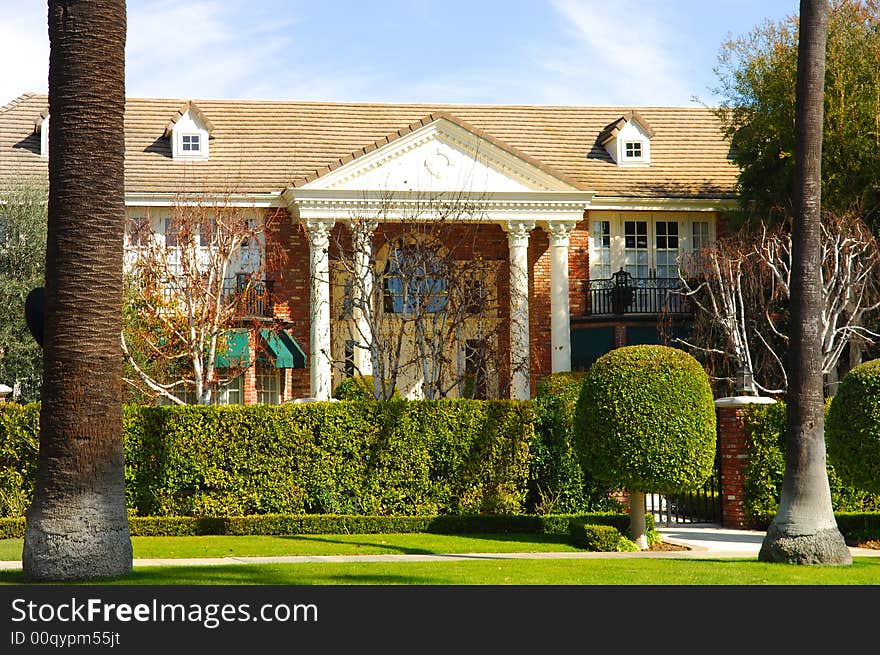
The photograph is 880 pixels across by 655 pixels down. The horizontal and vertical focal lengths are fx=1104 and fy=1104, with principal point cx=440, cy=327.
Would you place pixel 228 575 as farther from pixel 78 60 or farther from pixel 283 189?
pixel 283 189

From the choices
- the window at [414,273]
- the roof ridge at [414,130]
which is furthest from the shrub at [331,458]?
the roof ridge at [414,130]

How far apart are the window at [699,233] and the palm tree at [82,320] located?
1049 inches

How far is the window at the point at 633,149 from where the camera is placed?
121 feet

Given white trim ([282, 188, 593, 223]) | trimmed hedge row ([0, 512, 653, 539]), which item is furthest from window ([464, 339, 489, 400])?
white trim ([282, 188, 593, 223])

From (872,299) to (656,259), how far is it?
26.6ft

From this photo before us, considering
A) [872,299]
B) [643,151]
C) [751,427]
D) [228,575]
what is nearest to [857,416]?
[751,427]

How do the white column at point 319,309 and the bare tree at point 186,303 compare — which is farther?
the white column at point 319,309

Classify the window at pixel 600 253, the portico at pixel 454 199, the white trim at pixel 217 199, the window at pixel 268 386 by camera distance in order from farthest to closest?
1. the window at pixel 600 253
2. the window at pixel 268 386
3. the white trim at pixel 217 199
4. the portico at pixel 454 199

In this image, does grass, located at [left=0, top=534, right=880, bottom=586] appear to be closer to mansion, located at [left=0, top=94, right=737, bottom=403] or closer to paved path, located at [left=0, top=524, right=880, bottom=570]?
paved path, located at [left=0, top=524, right=880, bottom=570]

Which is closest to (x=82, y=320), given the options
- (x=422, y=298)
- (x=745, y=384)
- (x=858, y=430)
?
(x=858, y=430)

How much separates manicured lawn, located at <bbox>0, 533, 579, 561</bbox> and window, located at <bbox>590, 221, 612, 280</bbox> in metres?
17.9

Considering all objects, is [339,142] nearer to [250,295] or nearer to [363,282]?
[250,295]

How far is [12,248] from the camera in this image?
1131 inches

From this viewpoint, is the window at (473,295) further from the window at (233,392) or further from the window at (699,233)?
the window at (699,233)
